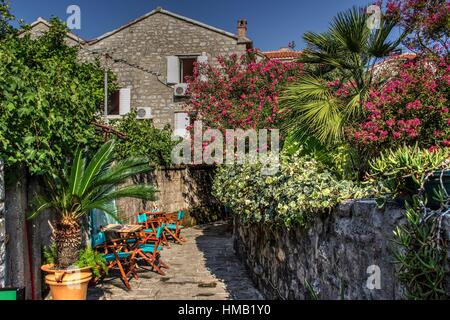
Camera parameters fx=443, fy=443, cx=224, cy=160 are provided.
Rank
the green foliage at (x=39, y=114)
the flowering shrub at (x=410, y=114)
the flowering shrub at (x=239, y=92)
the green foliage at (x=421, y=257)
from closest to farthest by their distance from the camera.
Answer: the green foliage at (x=421, y=257) → the green foliage at (x=39, y=114) → the flowering shrub at (x=410, y=114) → the flowering shrub at (x=239, y=92)

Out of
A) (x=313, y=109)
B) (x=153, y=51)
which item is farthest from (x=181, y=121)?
(x=313, y=109)

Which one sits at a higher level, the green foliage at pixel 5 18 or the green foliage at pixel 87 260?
the green foliage at pixel 5 18

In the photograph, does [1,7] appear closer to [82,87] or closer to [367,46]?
[82,87]

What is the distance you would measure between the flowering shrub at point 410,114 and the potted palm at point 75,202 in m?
3.54

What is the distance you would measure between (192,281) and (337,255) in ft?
14.5

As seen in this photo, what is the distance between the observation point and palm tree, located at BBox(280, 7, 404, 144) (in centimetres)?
612

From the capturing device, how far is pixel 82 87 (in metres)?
6.48

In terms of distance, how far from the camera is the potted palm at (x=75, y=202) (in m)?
5.71

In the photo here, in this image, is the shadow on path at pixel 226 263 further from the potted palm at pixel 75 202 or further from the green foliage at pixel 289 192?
the potted palm at pixel 75 202

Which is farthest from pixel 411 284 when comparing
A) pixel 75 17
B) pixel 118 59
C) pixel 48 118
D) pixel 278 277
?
pixel 118 59

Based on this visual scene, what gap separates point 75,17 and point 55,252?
388 centimetres

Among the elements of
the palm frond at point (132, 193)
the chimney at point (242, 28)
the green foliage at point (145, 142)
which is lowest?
the palm frond at point (132, 193)

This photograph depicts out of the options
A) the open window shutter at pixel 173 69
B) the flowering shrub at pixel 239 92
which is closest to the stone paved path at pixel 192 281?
the flowering shrub at pixel 239 92

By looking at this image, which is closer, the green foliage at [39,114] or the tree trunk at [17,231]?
the green foliage at [39,114]
